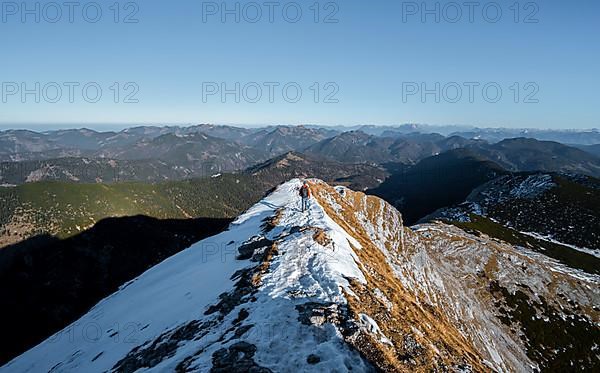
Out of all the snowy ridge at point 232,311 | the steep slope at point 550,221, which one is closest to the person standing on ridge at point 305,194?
the snowy ridge at point 232,311

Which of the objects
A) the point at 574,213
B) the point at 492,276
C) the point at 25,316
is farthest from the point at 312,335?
the point at 25,316

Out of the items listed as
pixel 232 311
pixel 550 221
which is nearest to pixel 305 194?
pixel 232 311

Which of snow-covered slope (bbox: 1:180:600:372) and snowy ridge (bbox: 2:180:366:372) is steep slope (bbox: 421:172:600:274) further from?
snowy ridge (bbox: 2:180:366:372)

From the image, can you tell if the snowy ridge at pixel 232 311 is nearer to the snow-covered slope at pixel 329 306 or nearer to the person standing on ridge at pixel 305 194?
the snow-covered slope at pixel 329 306

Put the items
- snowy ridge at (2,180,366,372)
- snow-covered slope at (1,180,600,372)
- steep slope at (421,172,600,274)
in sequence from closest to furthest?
1. snowy ridge at (2,180,366,372)
2. snow-covered slope at (1,180,600,372)
3. steep slope at (421,172,600,274)

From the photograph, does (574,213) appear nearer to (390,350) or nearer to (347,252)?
(347,252)

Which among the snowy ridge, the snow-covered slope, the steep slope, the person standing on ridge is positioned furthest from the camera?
the steep slope

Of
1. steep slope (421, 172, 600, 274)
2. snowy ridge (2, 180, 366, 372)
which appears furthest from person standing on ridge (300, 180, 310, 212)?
steep slope (421, 172, 600, 274)

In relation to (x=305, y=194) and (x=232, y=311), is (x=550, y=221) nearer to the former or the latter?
(x=305, y=194)

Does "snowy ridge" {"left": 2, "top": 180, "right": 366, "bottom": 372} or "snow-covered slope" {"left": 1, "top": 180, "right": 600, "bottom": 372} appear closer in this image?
"snowy ridge" {"left": 2, "top": 180, "right": 366, "bottom": 372}
